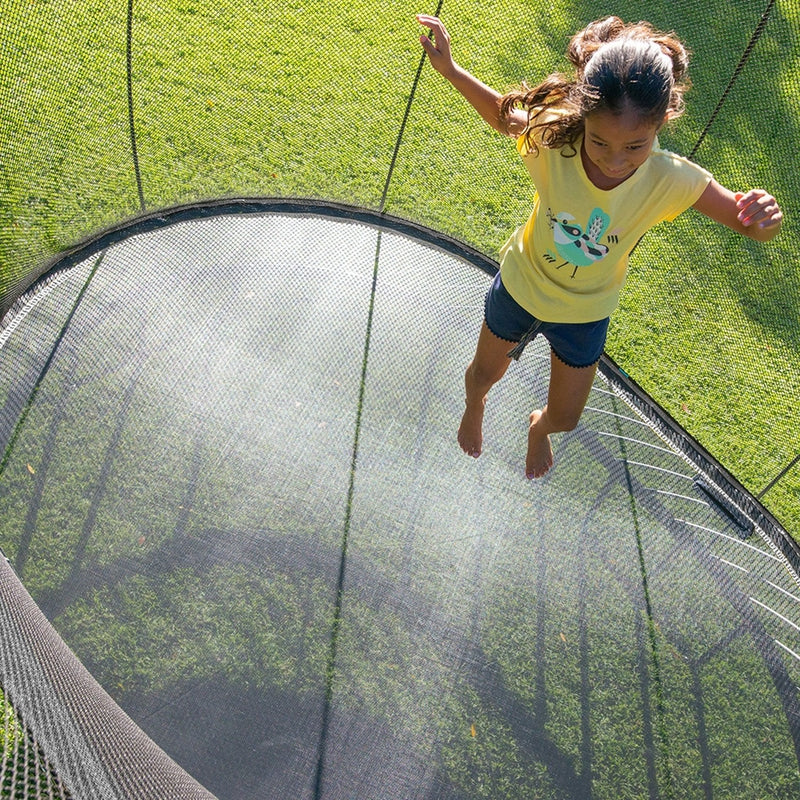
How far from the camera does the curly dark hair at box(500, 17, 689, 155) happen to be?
56.6 inches

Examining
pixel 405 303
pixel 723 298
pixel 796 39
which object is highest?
pixel 796 39

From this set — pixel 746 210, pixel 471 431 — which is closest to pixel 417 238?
pixel 471 431

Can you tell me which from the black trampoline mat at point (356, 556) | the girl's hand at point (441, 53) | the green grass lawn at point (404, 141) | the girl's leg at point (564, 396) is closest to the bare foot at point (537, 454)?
the girl's leg at point (564, 396)

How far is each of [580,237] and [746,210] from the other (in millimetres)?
293

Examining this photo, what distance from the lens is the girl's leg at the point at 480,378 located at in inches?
76.1

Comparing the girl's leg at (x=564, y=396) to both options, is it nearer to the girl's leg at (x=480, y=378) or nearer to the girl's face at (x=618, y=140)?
the girl's leg at (x=480, y=378)

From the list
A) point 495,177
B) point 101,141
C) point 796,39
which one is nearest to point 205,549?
point 101,141

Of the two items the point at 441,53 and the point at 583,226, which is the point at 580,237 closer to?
the point at 583,226

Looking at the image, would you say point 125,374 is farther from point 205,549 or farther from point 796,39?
point 796,39

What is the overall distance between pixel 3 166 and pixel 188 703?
1.58 meters

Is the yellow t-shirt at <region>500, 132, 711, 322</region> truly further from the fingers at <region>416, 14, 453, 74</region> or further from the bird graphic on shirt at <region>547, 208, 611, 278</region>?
the fingers at <region>416, 14, 453, 74</region>

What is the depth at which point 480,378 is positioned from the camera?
2.03m

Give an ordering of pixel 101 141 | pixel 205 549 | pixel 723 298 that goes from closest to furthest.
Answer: pixel 205 549
pixel 101 141
pixel 723 298

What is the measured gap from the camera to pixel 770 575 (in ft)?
7.59
